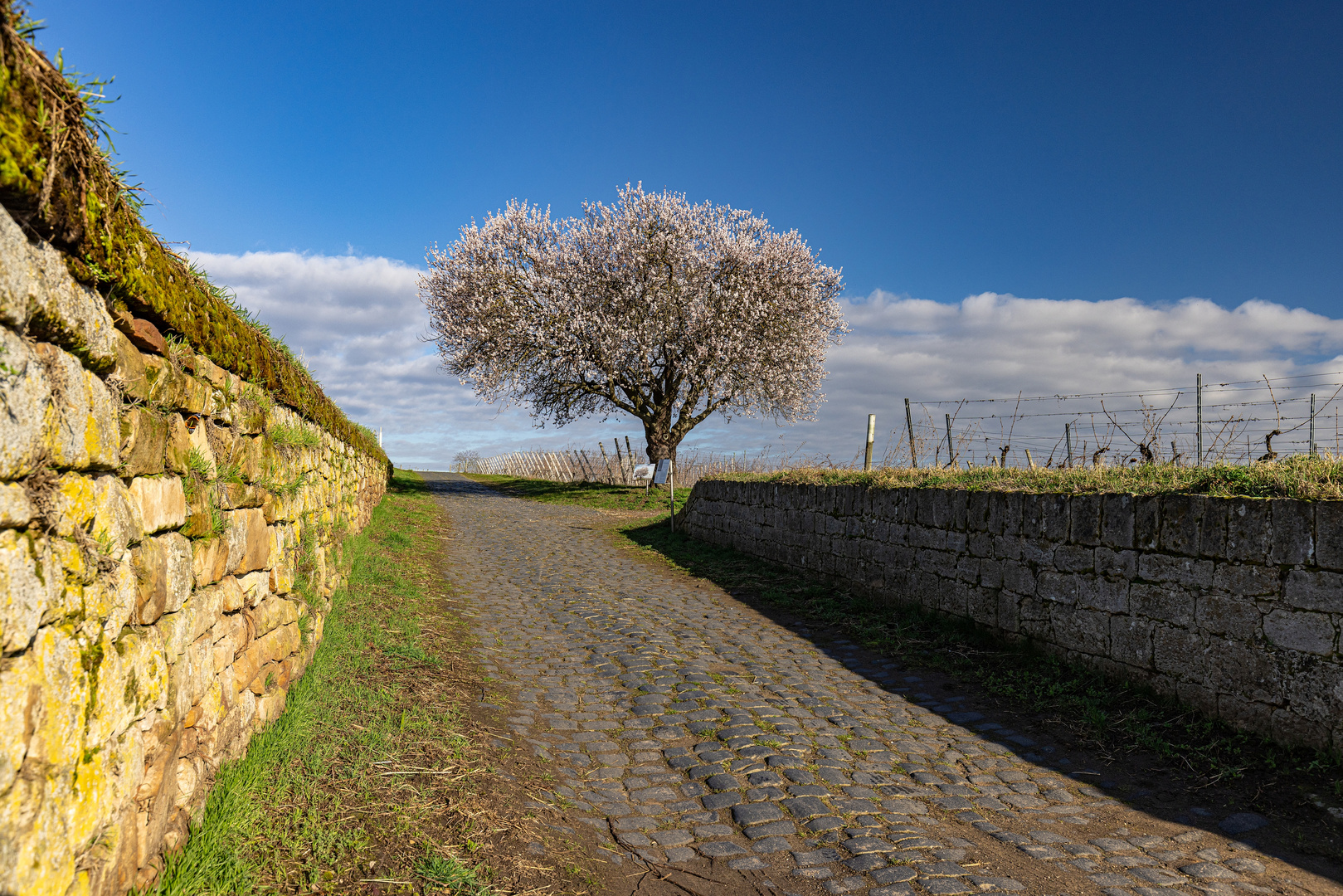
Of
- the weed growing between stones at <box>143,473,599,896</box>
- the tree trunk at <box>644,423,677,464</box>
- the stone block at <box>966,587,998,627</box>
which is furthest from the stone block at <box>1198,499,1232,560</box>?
the tree trunk at <box>644,423,677,464</box>

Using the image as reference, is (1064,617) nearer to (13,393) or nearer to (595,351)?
(13,393)

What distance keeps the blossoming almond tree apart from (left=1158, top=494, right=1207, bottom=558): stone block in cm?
1780

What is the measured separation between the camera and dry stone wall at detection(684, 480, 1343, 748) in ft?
15.8

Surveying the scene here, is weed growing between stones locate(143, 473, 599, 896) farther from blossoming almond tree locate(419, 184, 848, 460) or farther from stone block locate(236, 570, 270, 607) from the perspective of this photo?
blossoming almond tree locate(419, 184, 848, 460)

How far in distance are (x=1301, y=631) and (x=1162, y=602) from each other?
38.2 inches

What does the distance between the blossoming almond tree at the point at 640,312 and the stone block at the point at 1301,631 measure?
18.8 metres

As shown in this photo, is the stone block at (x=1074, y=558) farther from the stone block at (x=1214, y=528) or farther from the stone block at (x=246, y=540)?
the stone block at (x=246, y=540)

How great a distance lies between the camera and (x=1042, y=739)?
5.48 meters

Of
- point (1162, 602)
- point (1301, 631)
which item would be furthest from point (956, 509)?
point (1301, 631)

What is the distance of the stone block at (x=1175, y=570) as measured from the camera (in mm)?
5488

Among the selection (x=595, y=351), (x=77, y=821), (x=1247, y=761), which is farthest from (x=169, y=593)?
(x=595, y=351)

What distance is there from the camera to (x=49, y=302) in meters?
2.04

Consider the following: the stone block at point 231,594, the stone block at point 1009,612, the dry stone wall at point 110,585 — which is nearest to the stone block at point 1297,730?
the stone block at point 1009,612

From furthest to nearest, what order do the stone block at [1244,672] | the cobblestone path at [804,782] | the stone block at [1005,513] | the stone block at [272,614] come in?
1. the stone block at [1005,513]
2. the stone block at [1244,672]
3. the stone block at [272,614]
4. the cobblestone path at [804,782]
